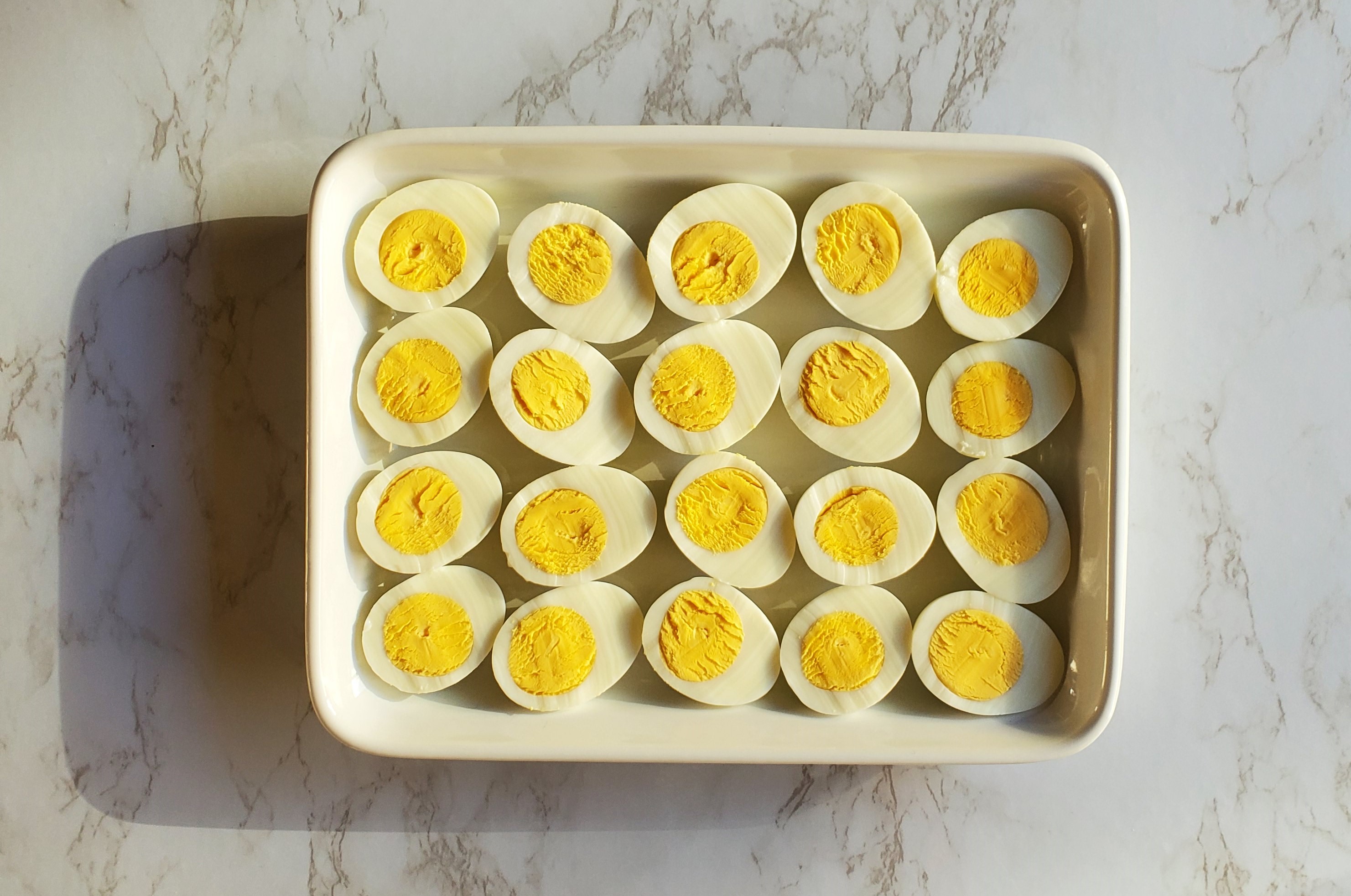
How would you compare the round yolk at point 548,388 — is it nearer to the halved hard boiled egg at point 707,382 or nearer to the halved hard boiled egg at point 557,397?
the halved hard boiled egg at point 557,397

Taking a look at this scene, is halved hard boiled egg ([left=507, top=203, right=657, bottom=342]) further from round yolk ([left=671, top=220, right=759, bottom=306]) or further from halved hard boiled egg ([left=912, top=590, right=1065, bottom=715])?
halved hard boiled egg ([left=912, top=590, right=1065, bottom=715])

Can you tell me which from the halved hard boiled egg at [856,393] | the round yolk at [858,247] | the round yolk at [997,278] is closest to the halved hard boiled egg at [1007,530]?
the halved hard boiled egg at [856,393]

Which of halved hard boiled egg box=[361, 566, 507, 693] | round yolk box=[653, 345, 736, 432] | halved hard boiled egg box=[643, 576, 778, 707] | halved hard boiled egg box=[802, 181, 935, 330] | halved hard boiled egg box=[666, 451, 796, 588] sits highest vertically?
halved hard boiled egg box=[802, 181, 935, 330]

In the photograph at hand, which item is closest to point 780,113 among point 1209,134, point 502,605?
point 1209,134

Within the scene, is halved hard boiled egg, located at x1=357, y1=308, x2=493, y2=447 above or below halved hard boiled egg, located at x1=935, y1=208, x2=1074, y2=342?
below

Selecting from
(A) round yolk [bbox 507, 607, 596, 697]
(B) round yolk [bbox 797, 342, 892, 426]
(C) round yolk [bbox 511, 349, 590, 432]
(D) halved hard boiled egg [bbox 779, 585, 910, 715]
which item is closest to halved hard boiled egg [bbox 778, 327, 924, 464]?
(B) round yolk [bbox 797, 342, 892, 426]

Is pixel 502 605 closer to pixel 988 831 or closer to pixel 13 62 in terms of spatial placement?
pixel 988 831
